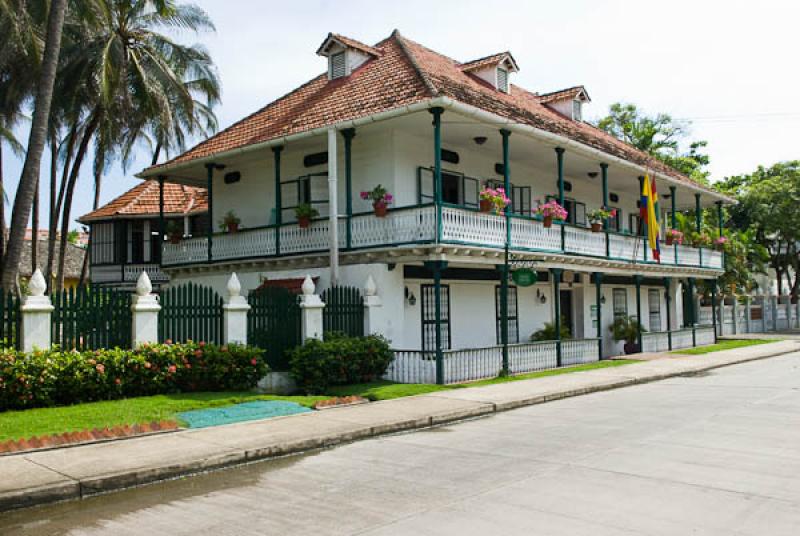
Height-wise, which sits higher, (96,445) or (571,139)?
(571,139)

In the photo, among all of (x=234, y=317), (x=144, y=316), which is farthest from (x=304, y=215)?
(x=144, y=316)

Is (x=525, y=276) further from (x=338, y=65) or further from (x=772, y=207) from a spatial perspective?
(x=772, y=207)

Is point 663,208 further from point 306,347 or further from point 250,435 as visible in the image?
point 250,435

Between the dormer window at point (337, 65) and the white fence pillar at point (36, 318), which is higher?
the dormer window at point (337, 65)

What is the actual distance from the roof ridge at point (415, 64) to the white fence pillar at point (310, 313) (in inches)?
201

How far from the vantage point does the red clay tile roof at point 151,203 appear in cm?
2953

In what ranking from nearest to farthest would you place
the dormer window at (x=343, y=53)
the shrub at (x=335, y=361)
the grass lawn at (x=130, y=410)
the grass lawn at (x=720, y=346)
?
the grass lawn at (x=130, y=410), the shrub at (x=335, y=361), the dormer window at (x=343, y=53), the grass lawn at (x=720, y=346)

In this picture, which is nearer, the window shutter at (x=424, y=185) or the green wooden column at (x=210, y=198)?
the window shutter at (x=424, y=185)

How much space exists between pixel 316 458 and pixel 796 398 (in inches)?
362

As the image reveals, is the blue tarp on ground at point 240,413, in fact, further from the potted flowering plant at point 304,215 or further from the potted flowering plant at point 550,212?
the potted flowering plant at point 550,212

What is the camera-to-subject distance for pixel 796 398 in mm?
13172

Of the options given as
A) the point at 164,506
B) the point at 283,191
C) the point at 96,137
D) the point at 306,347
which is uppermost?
the point at 96,137

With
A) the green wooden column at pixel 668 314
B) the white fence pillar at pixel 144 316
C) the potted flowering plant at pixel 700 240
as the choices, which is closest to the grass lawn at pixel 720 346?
the green wooden column at pixel 668 314

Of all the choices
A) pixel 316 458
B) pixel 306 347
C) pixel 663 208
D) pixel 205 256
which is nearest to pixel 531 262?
pixel 306 347
